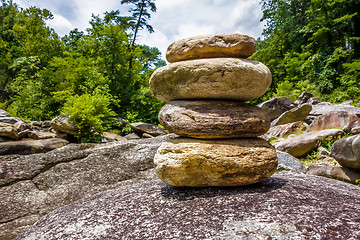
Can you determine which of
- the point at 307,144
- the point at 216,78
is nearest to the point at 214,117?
the point at 216,78

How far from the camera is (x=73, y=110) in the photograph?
9.80 metres

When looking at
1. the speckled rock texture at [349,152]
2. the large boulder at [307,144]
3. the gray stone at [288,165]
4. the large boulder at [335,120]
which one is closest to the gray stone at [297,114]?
the large boulder at [335,120]

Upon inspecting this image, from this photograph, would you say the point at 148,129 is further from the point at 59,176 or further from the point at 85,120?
the point at 59,176

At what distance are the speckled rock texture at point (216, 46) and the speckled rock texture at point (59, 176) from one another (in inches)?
113

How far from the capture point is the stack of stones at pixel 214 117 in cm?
257

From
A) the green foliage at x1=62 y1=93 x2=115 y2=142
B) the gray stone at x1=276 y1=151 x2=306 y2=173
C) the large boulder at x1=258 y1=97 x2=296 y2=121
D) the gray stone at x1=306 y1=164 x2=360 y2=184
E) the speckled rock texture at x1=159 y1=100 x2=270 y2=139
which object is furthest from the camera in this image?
the large boulder at x1=258 y1=97 x2=296 y2=121

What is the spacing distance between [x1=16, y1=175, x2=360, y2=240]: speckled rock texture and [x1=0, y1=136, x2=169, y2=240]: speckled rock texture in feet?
3.56

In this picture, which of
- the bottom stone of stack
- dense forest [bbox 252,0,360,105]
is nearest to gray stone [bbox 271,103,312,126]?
dense forest [bbox 252,0,360,105]

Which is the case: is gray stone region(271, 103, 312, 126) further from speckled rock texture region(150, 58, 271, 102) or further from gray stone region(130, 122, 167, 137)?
speckled rock texture region(150, 58, 271, 102)

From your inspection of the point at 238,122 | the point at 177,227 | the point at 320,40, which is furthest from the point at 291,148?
the point at 320,40

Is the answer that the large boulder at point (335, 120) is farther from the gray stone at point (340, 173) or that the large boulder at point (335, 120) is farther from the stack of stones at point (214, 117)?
the stack of stones at point (214, 117)

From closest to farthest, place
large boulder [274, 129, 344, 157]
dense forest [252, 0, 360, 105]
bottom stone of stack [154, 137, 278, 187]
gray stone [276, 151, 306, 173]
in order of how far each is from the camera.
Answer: bottom stone of stack [154, 137, 278, 187] → gray stone [276, 151, 306, 173] → large boulder [274, 129, 344, 157] → dense forest [252, 0, 360, 105]

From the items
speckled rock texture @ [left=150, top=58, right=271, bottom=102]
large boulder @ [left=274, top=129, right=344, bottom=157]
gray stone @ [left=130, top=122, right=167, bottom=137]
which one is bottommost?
gray stone @ [left=130, top=122, right=167, bottom=137]

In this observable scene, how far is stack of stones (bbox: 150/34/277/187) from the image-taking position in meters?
2.57
